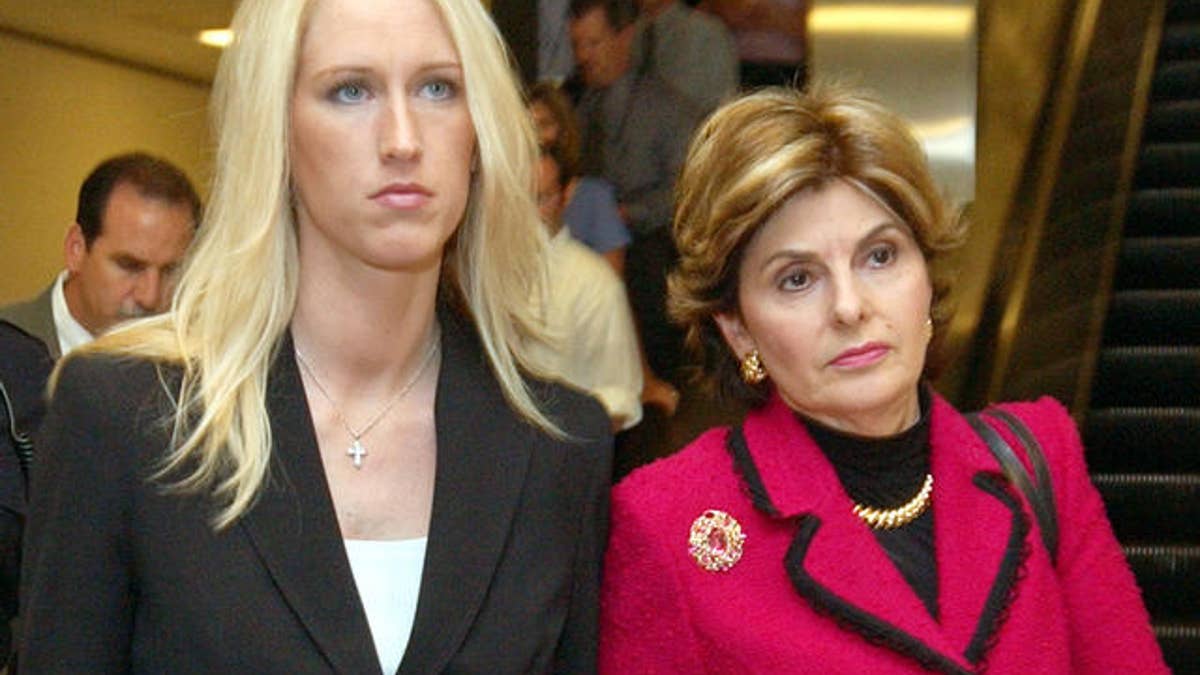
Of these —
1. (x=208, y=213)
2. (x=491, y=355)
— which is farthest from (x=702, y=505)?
(x=208, y=213)

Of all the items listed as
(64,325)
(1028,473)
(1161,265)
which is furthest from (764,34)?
(1028,473)

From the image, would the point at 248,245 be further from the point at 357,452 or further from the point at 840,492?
the point at 840,492

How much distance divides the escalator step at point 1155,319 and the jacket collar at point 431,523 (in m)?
4.79

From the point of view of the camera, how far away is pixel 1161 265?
7.83m

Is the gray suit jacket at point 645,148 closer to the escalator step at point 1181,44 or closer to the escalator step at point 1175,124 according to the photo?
the escalator step at point 1175,124

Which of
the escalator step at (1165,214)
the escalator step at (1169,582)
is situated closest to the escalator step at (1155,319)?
the escalator step at (1165,214)

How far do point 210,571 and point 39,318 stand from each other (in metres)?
2.09

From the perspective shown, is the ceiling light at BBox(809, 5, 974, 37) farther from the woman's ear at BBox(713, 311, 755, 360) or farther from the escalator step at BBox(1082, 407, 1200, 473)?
the woman's ear at BBox(713, 311, 755, 360)

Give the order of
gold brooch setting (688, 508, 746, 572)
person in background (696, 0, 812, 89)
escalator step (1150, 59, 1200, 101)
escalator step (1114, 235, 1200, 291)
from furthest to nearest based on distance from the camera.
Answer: person in background (696, 0, 812, 89)
escalator step (1150, 59, 1200, 101)
escalator step (1114, 235, 1200, 291)
gold brooch setting (688, 508, 746, 572)

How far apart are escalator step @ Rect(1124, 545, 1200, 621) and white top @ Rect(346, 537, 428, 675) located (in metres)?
3.45

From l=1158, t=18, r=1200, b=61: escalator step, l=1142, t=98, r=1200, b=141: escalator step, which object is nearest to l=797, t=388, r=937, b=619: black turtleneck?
l=1142, t=98, r=1200, b=141: escalator step

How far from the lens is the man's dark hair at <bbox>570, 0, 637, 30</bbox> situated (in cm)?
876

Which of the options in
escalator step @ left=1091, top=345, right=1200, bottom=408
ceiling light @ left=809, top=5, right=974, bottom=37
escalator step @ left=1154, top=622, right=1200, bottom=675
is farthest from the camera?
ceiling light @ left=809, top=5, right=974, bottom=37

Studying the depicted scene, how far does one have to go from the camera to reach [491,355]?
3.10m
